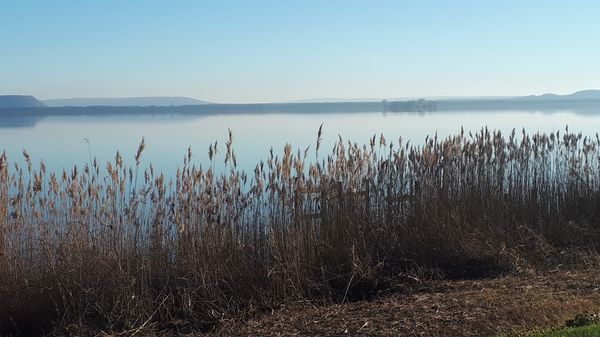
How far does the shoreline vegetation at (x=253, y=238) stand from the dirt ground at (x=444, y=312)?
35 centimetres

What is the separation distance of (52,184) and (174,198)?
1.16 m

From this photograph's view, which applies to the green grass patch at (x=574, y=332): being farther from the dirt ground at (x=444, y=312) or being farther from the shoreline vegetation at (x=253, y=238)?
the shoreline vegetation at (x=253, y=238)

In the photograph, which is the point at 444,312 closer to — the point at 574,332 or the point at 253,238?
the point at 574,332

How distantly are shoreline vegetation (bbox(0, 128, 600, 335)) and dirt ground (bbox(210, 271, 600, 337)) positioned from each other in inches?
14.0

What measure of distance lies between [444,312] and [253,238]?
2.14 meters

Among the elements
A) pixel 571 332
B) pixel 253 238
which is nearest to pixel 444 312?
pixel 571 332

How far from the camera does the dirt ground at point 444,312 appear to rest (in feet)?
18.0

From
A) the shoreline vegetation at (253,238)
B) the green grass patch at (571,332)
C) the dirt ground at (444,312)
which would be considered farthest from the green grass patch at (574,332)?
the shoreline vegetation at (253,238)

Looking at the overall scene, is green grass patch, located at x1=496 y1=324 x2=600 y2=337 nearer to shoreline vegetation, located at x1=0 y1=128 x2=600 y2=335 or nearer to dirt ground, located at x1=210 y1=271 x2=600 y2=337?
dirt ground, located at x1=210 y1=271 x2=600 y2=337

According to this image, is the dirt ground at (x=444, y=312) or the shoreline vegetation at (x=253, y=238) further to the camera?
the shoreline vegetation at (x=253, y=238)

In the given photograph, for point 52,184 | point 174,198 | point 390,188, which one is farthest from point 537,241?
point 52,184

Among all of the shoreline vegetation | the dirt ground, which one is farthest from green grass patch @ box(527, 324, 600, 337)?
the shoreline vegetation

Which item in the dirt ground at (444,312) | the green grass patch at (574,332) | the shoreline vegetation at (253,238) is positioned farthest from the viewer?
the shoreline vegetation at (253,238)

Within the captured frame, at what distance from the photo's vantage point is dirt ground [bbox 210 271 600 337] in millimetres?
5488
